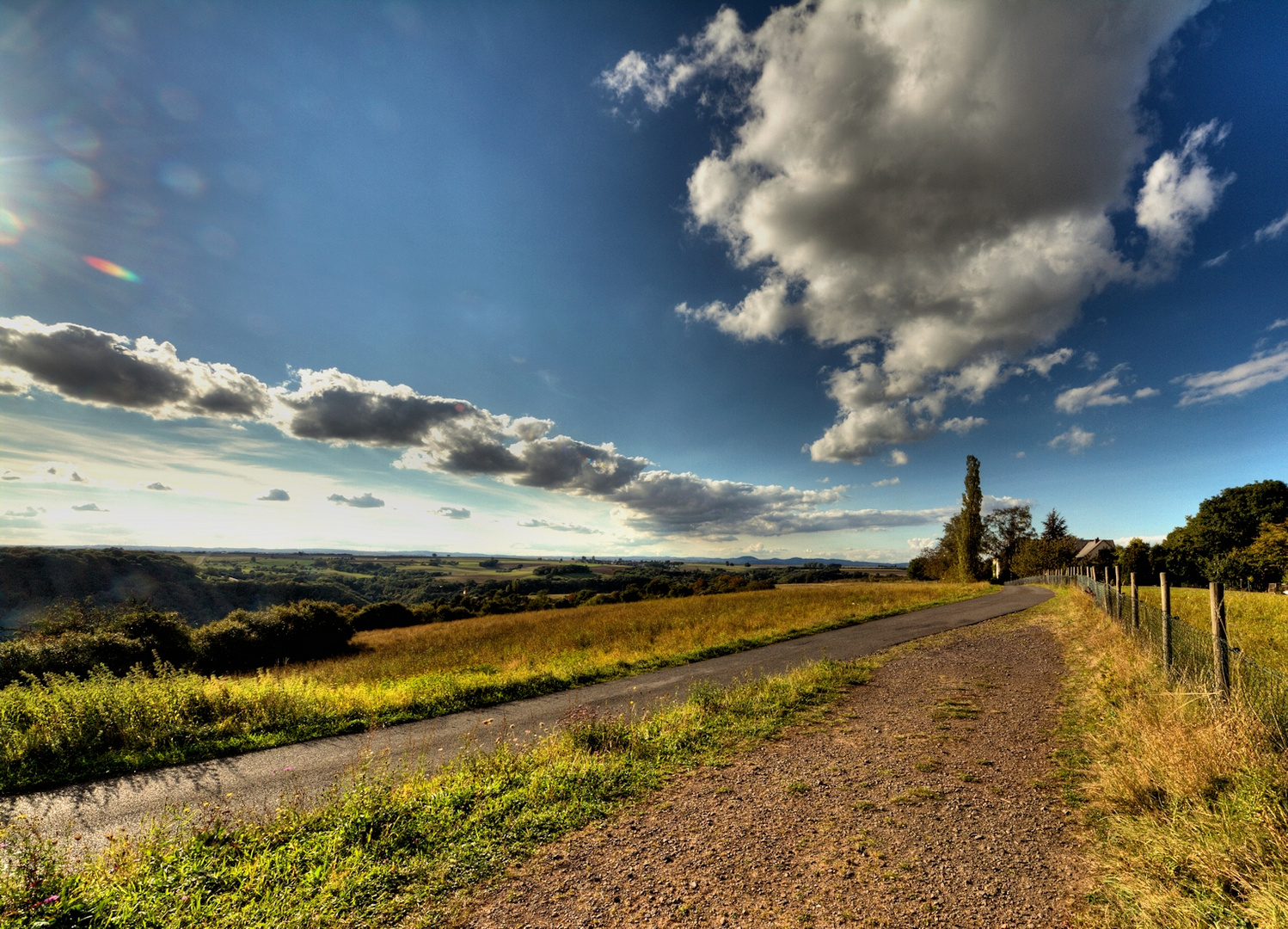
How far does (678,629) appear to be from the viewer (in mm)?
23922

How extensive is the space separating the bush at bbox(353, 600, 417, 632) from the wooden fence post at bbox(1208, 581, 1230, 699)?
Answer: 4630cm

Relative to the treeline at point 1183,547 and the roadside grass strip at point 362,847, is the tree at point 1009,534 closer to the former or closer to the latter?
the treeline at point 1183,547

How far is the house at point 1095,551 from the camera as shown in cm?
6700

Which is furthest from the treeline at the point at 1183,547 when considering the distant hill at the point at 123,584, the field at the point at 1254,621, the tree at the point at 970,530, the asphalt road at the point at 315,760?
the distant hill at the point at 123,584

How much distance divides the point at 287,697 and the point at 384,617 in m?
35.9

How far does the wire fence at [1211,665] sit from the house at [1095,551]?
74832 mm

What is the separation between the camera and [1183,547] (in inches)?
2169

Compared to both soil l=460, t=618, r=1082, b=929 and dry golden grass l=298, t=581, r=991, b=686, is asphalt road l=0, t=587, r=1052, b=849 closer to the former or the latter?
dry golden grass l=298, t=581, r=991, b=686

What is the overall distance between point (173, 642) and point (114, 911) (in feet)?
71.9

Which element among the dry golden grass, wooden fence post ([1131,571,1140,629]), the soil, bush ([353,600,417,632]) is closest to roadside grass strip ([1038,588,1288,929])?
the soil

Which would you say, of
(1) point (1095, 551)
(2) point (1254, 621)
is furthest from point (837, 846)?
(1) point (1095, 551)

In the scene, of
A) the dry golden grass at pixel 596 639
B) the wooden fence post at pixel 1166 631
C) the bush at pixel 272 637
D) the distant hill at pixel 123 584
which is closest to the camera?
the wooden fence post at pixel 1166 631

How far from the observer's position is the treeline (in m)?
42.4

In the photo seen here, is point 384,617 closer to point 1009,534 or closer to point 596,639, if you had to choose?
point 596,639
